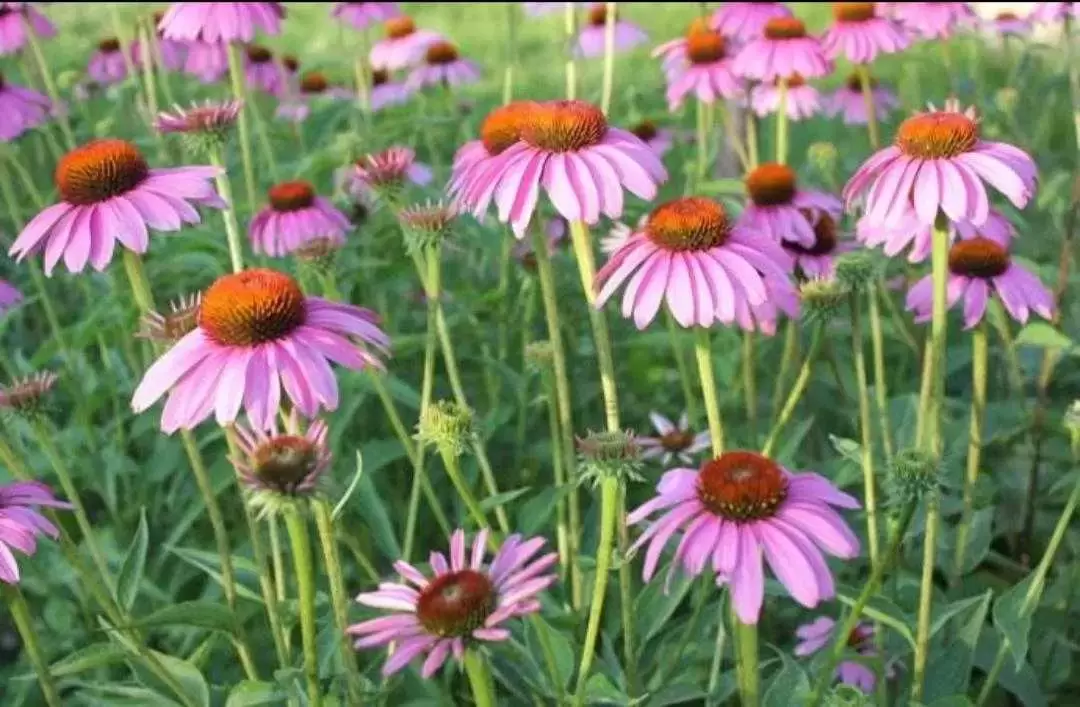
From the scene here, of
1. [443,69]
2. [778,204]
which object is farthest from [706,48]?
[443,69]

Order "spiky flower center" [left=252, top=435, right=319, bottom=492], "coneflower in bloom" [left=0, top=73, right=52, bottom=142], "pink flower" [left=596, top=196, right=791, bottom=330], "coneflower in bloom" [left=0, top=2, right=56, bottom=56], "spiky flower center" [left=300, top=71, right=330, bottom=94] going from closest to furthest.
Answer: "spiky flower center" [left=252, top=435, right=319, bottom=492] < "pink flower" [left=596, top=196, right=791, bottom=330] < "coneflower in bloom" [left=0, top=73, right=52, bottom=142] < "coneflower in bloom" [left=0, top=2, right=56, bottom=56] < "spiky flower center" [left=300, top=71, right=330, bottom=94]

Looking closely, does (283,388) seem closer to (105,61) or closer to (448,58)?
(448,58)

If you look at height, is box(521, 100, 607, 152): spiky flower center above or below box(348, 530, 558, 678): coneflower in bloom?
above

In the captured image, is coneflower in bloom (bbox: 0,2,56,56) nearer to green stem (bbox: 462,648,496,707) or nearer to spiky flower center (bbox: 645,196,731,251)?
spiky flower center (bbox: 645,196,731,251)

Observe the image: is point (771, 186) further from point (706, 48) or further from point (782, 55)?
point (706, 48)

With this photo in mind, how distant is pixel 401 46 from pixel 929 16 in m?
1.40

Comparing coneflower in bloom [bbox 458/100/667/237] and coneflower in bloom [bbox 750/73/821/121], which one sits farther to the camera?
coneflower in bloom [bbox 750/73/821/121]

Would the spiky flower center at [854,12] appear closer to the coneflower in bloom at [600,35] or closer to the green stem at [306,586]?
the coneflower in bloom at [600,35]

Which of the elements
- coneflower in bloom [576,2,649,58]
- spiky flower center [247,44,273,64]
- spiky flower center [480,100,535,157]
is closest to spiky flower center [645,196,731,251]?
spiky flower center [480,100,535,157]

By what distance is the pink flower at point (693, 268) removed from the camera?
128 cm

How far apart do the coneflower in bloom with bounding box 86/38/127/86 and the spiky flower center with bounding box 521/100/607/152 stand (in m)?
2.68

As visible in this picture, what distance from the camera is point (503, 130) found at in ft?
5.05

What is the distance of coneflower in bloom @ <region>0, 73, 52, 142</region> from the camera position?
220 centimetres

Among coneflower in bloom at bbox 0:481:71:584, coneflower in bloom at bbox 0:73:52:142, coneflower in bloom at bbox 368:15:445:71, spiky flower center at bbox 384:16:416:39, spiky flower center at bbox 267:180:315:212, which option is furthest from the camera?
spiky flower center at bbox 384:16:416:39
